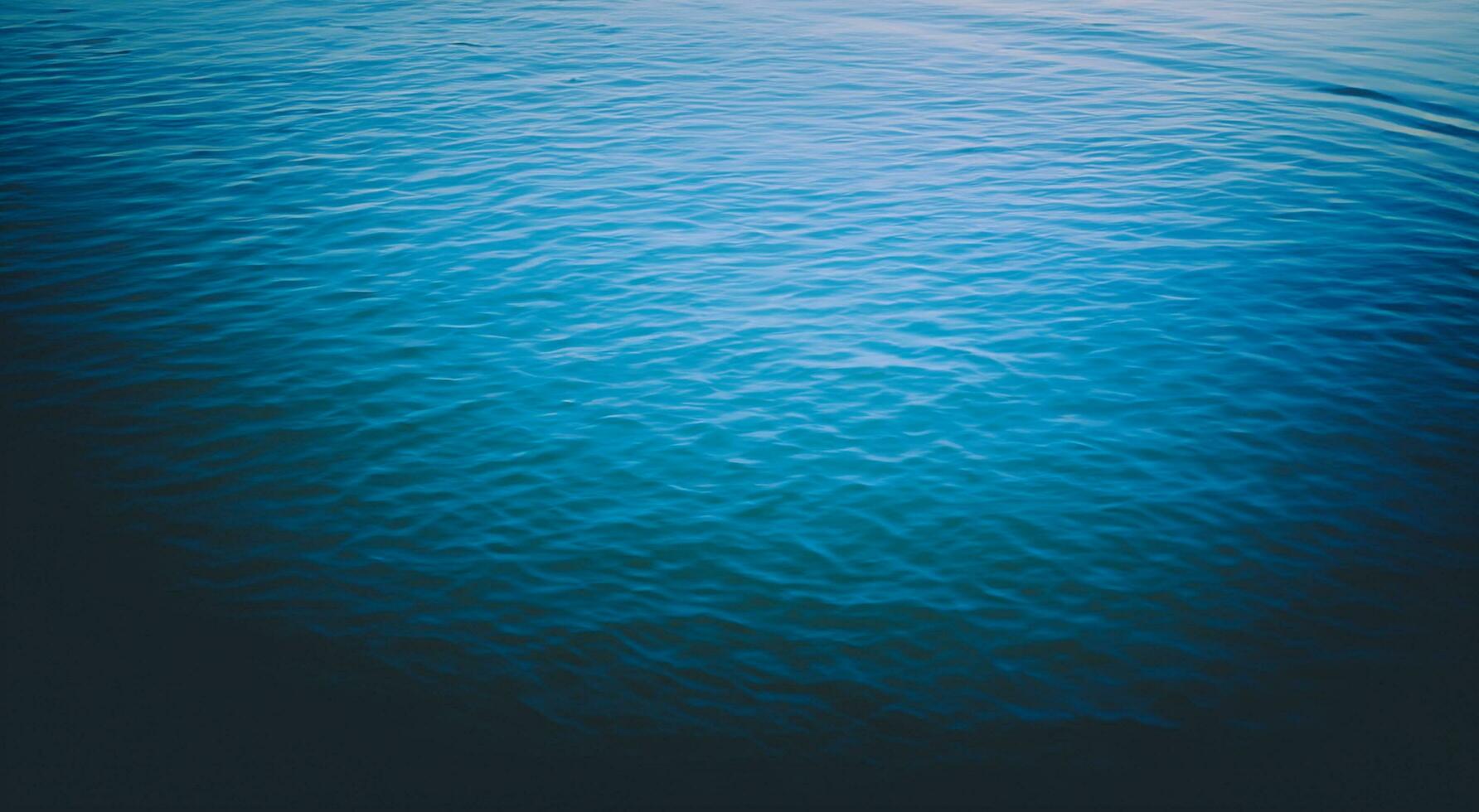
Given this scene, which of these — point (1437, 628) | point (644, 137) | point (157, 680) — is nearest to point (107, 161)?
point (644, 137)

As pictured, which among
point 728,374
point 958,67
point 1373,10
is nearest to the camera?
point 728,374

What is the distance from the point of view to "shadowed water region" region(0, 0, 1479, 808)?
8.48 m

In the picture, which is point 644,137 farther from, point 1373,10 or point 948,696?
point 1373,10

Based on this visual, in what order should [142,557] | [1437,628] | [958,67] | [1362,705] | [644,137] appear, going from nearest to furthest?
[1362,705] → [1437,628] → [142,557] → [644,137] → [958,67]

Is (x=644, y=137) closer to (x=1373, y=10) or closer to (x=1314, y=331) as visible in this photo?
(x=1314, y=331)

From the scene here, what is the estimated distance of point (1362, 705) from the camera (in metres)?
8.70

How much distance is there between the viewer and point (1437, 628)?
9.45 meters

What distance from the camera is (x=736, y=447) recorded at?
12.1 m

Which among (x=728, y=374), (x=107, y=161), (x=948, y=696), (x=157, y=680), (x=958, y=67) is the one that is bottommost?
(x=157, y=680)

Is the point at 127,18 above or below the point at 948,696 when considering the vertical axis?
above

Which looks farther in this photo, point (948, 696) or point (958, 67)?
point (958, 67)

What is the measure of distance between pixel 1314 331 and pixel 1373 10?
22.8 meters

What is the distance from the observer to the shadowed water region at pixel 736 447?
8484mm

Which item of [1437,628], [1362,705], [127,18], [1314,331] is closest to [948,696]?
[1362,705]
